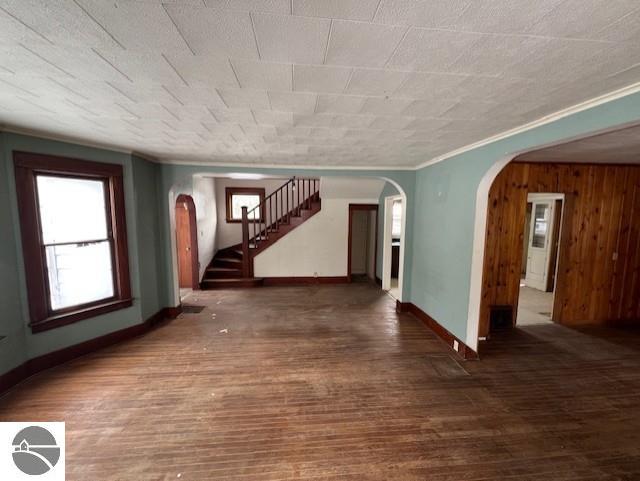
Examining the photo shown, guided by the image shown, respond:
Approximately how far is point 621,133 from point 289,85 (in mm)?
2896

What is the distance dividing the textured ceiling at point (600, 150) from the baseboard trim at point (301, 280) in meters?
4.39

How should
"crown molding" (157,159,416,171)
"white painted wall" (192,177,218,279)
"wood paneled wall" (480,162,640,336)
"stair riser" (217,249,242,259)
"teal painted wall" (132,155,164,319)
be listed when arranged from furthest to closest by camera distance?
1. "stair riser" (217,249,242,259)
2. "white painted wall" (192,177,218,279)
3. "crown molding" (157,159,416,171)
4. "wood paneled wall" (480,162,640,336)
5. "teal painted wall" (132,155,164,319)

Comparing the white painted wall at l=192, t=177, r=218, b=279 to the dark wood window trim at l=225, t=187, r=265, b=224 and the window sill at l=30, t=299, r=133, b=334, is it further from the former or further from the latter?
the window sill at l=30, t=299, r=133, b=334

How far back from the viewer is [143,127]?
251 centimetres

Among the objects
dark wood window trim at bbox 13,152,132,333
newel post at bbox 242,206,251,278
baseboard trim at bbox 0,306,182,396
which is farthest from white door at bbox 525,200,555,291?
dark wood window trim at bbox 13,152,132,333

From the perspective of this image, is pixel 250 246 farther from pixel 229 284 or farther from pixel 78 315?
pixel 78 315

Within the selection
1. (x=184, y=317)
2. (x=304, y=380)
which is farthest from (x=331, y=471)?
(x=184, y=317)

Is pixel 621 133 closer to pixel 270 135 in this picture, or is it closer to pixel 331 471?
pixel 270 135

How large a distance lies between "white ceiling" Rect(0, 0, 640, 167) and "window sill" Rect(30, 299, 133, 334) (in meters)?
2.00

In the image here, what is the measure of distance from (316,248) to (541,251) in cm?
510

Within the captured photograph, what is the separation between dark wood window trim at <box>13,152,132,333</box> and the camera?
8.74ft

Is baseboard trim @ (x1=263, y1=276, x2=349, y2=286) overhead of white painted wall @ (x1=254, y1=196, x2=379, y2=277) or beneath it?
beneath

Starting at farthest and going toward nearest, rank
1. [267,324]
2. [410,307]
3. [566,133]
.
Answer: [410,307] < [267,324] < [566,133]

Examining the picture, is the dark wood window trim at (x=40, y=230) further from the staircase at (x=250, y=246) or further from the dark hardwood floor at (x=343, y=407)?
the staircase at (x=250, y=246)
